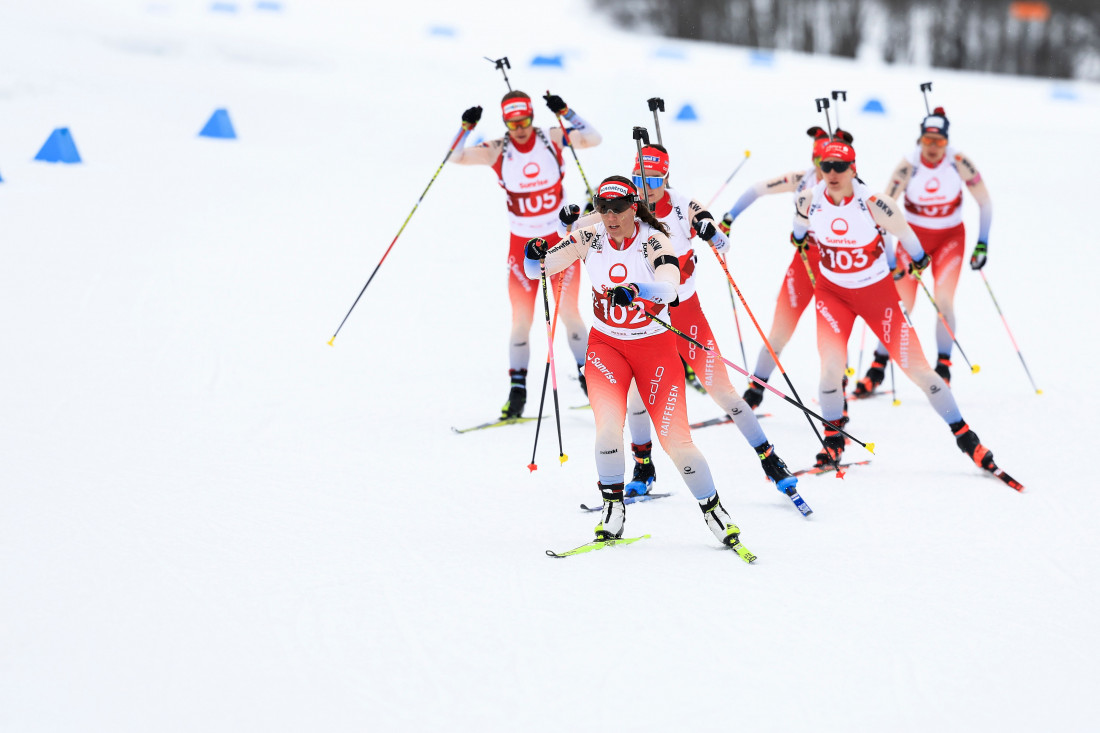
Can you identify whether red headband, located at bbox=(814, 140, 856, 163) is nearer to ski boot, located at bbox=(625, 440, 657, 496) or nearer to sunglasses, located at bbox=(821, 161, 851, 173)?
sunglasses, located at bbox=(821, 161, 851, 173)

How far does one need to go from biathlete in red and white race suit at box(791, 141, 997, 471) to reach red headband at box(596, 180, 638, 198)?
5.21ft

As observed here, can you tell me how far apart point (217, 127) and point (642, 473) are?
7761 millimetres

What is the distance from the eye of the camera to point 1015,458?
5.81m

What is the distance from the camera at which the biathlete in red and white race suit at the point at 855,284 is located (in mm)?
5379

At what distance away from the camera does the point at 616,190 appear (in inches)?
162

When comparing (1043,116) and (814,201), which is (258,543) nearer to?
(814,201)

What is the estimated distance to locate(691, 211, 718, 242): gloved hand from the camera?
5000 millimetres

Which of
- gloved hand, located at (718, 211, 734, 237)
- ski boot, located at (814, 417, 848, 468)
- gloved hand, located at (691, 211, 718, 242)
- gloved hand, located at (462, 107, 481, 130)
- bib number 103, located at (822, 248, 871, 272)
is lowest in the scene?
ski boot, located at (814, 417, 848, 468)

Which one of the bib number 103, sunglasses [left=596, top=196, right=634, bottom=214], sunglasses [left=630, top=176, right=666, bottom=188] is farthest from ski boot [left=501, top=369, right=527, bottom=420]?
sunglasses [left=596, top=196, right=634, bottom=214]

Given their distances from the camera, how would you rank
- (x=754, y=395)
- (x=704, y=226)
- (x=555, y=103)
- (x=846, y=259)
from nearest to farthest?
(x=704, y=226) < (x=846, y=259) < (x=555, y=103) < (x=754, y=395)

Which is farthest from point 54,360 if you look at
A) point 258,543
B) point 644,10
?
point 644,10

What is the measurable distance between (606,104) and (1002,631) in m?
10.2

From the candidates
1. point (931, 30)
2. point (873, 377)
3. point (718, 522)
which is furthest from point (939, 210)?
point (931, 30)

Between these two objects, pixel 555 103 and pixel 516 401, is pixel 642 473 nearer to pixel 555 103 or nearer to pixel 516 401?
pixel 516 401
